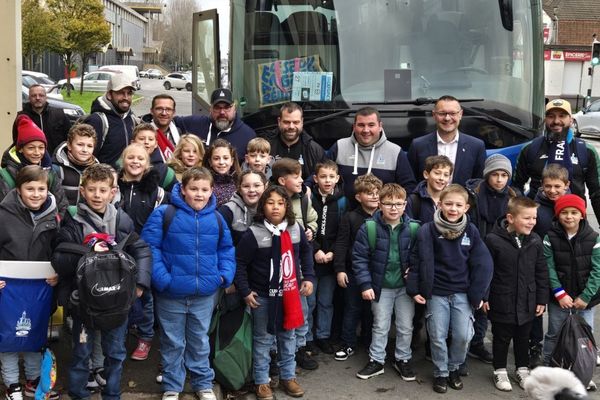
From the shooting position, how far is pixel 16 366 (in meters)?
4.27

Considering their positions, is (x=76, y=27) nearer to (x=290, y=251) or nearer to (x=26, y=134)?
(x=26, y=134)

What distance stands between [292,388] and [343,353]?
2.58 ft

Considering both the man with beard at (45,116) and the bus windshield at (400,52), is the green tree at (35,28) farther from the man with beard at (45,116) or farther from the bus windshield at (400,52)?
→ the bus windshield at (400,52)

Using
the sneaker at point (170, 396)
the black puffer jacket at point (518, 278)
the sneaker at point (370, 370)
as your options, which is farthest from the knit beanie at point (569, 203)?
the sneaker at point (170, 396)

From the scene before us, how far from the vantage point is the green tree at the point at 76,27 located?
35.4 meters

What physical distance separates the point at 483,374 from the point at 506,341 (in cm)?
40

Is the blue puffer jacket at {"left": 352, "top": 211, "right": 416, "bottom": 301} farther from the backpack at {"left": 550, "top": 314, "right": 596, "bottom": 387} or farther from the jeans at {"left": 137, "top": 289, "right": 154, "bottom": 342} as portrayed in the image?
the jeans at {"left": 137, "top": 289, "right": 154, "bottom": 342}

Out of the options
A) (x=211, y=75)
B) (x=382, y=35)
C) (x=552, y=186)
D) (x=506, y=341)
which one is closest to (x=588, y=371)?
(x=506, y=341)

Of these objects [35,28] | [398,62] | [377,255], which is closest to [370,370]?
[377,255]

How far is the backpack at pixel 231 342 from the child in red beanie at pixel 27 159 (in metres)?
1.25

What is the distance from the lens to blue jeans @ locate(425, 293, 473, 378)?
16.0 ft

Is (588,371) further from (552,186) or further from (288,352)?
(288,352)

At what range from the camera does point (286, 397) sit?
4.70 metres

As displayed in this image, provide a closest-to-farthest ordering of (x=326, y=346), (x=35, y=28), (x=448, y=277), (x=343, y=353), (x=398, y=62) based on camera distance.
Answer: (x=448, y=277), (x=343, y=353), (x=326, y=346), (x=398, y=62), (x=35, y=28)
